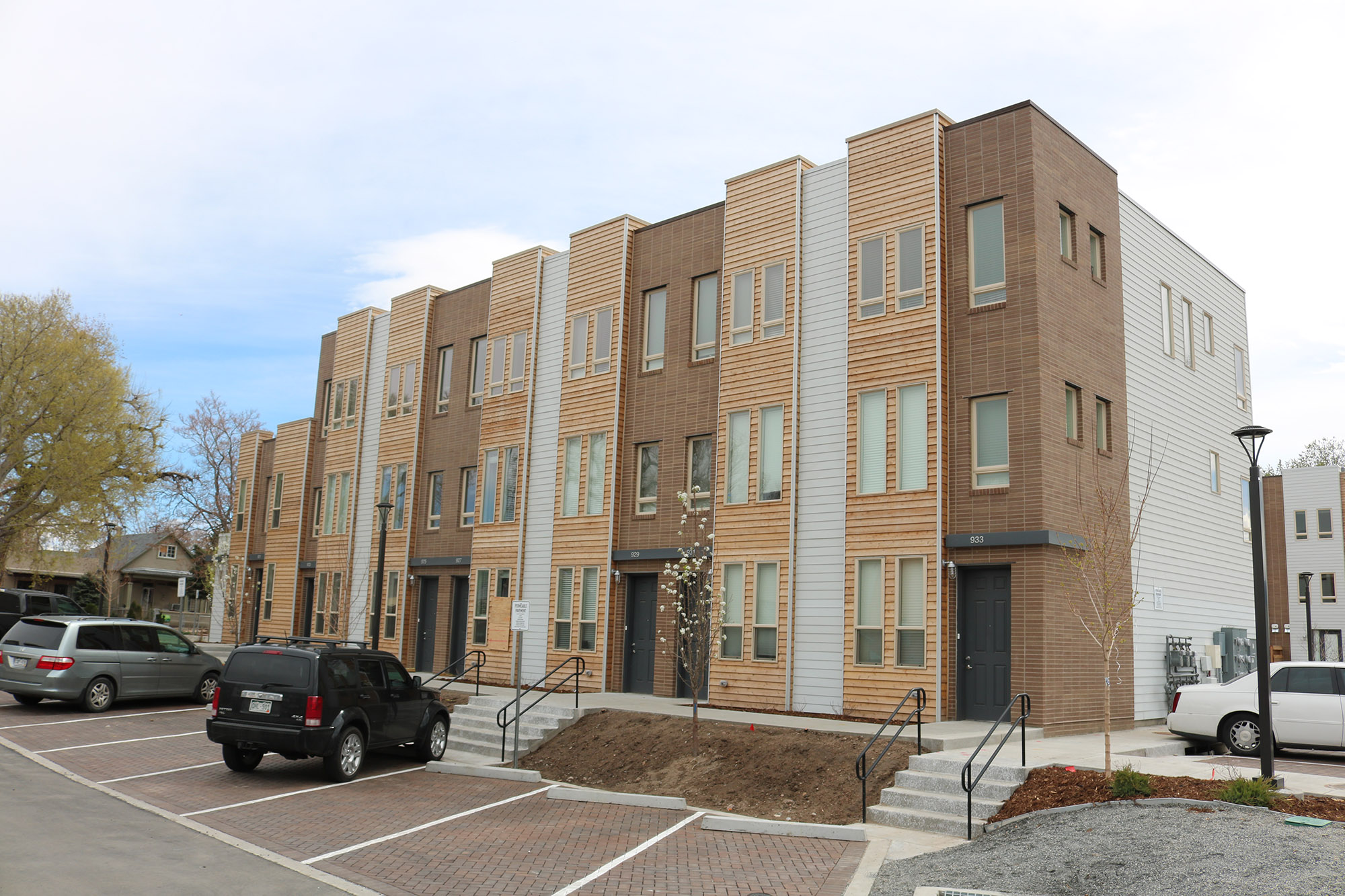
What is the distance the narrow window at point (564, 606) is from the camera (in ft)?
80.1

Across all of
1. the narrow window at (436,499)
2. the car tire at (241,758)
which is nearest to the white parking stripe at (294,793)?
the car tire at (241,758)

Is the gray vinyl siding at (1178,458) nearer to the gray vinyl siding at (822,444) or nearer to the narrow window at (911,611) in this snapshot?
the narrow window at (911,611)

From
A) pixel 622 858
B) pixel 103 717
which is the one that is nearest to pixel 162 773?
pixel 103 717

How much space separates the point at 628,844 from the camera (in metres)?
10.6

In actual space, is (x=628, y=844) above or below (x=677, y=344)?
below

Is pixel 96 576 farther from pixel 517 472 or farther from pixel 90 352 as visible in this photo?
pixel 517 472

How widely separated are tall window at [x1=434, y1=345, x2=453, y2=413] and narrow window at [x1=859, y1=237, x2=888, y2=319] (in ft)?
48.6

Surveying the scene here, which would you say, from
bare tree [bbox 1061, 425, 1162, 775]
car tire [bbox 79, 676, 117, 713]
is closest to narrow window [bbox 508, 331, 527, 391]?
car tire [bbox 79, 676, 117, 713]

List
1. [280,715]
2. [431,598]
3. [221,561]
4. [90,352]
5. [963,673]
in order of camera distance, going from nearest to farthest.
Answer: [280,715] < [963,673] < [431,598] < [90,352] < [221,561]

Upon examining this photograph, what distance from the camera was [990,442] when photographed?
1767cm

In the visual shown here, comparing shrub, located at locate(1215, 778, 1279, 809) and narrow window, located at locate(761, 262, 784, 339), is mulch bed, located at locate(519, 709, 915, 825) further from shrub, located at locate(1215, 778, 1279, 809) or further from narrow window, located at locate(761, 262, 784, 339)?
narrow window, located at locate(761, 262, 784, 339)

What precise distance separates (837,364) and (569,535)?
28.1 feet

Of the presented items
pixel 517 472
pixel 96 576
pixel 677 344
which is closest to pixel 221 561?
pixel 96 576

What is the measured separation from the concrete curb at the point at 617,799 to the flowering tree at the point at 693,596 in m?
5.33
